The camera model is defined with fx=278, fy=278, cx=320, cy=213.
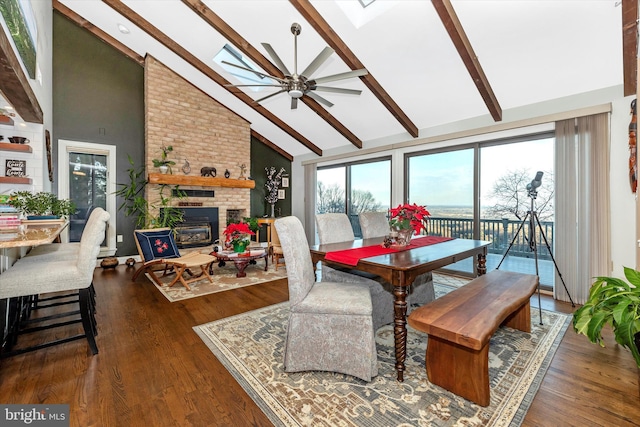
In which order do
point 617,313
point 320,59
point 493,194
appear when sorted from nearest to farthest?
point 617,313 → point 320,59 → point 493,194

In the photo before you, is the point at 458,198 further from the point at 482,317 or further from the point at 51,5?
the point at 51,5

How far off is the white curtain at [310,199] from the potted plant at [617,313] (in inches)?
218

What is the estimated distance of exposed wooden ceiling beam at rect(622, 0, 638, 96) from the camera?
7.49 feet

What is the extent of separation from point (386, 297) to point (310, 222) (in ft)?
15.1

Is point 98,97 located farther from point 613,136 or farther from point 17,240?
point 613,136

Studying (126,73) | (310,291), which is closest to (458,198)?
(310,291)

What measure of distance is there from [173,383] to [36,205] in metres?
2.44

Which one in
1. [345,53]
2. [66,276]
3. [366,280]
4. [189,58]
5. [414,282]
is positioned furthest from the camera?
[189,58]

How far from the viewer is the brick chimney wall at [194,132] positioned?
17.1ft

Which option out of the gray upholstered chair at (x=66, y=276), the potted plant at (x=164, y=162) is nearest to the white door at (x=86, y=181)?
the potted plant at (x=164, y=162)

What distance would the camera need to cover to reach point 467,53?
2992 millimetres

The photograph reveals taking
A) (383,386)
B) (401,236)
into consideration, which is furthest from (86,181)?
(383,386)

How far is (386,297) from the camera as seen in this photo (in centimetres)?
260

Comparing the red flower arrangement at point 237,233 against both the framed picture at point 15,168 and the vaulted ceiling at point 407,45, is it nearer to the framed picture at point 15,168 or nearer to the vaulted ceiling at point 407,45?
the vaulted ceiling at point 407,45
